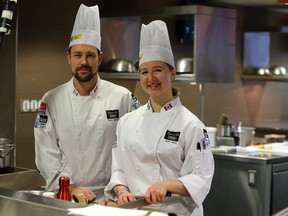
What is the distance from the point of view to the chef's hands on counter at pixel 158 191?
2.13 metres

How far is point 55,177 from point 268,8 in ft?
15.7

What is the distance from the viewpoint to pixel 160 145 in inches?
95.7

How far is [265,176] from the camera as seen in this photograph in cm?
412

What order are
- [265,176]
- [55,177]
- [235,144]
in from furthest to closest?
[235,144]
[265,176]
[55,177]

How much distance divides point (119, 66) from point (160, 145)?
2.90 metres

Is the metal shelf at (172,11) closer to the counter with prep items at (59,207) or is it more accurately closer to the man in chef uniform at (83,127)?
the man in chef uniform at (83,127)

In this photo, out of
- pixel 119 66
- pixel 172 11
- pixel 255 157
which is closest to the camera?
pixel 255 157

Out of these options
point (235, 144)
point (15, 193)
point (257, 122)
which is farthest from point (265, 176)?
point (257, 122)

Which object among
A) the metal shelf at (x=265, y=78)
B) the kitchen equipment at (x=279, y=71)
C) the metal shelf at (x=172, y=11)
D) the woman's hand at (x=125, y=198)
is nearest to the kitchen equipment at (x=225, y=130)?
the metal shelf at (x=172, y=11)

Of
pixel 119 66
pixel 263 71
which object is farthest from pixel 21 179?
pixel 263 71

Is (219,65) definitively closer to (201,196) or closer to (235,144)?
(235,144)

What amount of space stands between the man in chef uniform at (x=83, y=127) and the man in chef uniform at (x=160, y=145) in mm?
209

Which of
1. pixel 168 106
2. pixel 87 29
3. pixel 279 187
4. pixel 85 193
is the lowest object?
pixel 279 187

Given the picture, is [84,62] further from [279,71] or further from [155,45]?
[279,71]
